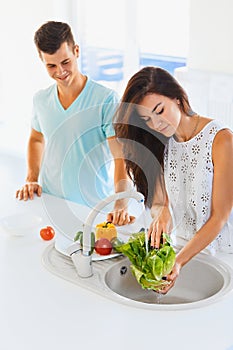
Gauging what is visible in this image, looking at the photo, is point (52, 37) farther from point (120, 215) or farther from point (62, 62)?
point (120, 215)

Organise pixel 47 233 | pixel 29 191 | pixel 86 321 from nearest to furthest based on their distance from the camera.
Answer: pixel 86 321, pixel 47 233, pixel 29 191

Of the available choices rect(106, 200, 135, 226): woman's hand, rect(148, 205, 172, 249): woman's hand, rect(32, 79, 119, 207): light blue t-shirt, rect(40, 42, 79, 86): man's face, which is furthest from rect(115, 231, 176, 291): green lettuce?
rect(40, 42, 79, 86): man's face

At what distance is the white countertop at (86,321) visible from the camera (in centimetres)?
154

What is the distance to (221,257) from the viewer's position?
1.97 metres

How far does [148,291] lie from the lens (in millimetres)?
1998

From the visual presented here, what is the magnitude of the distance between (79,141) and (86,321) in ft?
2.91

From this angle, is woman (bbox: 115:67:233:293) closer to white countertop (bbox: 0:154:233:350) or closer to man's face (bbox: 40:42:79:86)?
white countertop (bbox: 0:154:233:350)

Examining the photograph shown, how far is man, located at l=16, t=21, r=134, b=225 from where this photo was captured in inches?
90.0

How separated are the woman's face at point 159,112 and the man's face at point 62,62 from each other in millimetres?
495

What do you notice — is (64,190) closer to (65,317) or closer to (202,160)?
(202,160)

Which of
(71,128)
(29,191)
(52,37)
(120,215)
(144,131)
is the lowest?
(29,191)

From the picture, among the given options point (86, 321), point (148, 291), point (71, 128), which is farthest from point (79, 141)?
point (86, 321)

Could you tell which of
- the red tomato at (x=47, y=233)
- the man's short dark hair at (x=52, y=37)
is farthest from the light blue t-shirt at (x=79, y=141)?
the red tomato at (x=47, y=233)

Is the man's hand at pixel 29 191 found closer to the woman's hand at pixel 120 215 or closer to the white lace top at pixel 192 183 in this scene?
the woman's hand at pixel 120 215
